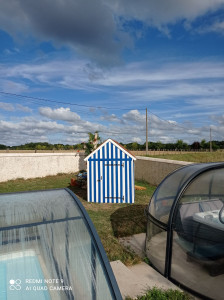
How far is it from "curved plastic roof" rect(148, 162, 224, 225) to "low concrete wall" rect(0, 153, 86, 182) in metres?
14.3

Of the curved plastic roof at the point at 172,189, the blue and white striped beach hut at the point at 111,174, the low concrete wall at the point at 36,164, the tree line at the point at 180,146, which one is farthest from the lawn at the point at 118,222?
the tree line at the point at 180,146

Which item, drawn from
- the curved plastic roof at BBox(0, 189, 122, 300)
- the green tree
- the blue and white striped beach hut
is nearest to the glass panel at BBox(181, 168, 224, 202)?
the curved plastic roof at BBox(0, 189, 122, 300)

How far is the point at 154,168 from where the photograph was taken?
1483 cm

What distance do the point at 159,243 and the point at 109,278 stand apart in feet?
9.31

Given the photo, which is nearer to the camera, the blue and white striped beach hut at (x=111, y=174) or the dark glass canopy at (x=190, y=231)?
the dark glass canopy at (x=190, y=231)

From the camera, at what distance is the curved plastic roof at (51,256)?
248 cm

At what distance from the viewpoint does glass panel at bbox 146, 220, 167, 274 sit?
15.4 feet

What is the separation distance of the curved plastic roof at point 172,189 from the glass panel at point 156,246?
0.24m

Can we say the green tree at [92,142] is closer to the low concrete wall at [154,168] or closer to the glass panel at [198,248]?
the low concrete wall at [154,168]

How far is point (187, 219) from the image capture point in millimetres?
4539

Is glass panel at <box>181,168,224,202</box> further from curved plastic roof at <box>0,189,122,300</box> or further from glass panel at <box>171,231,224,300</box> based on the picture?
curved plastic roof at <box>0,189,122,300</box>

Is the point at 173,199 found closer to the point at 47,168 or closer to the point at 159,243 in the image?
the point at 159,243

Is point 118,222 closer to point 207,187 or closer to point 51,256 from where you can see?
point 207,187

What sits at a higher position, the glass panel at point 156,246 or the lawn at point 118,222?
the glass panel at point 156,246
